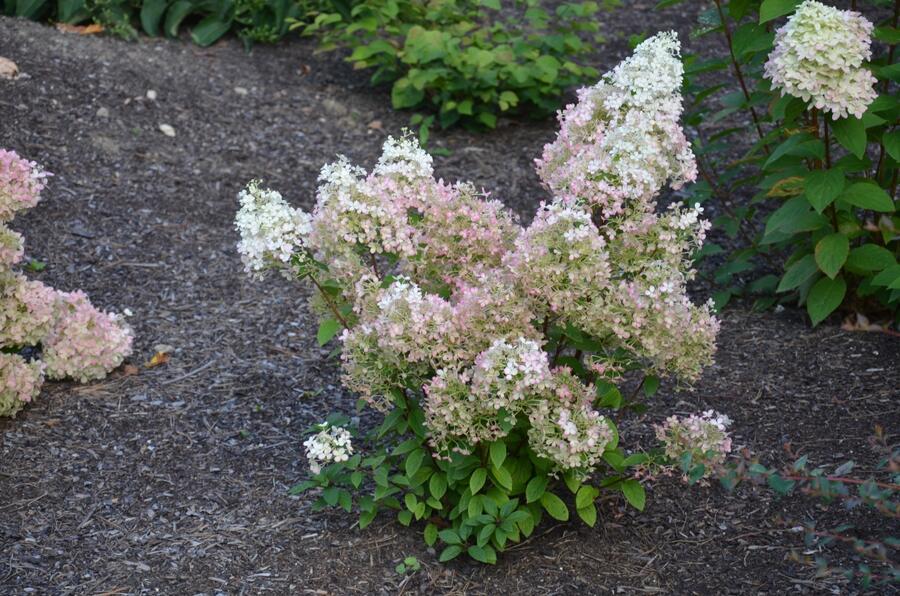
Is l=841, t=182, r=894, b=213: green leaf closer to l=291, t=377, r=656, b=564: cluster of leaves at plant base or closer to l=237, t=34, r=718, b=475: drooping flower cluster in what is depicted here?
l=237, t=34, r=718, b=475: drooping flower cluster

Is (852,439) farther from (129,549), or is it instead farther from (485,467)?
(129,549)

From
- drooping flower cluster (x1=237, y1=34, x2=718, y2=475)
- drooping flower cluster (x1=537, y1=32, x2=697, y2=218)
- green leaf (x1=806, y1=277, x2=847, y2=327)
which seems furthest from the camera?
green leaf (x1=806, y1=277, x2=847, y2=327)

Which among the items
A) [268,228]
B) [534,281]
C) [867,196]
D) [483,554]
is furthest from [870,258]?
[268,228]

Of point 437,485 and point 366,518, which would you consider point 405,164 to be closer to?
point 437,485

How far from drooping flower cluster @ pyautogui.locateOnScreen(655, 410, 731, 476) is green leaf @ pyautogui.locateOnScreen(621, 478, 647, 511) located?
0.39ft

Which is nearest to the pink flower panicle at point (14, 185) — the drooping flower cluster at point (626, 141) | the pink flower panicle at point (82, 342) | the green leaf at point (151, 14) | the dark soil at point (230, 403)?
the pink flower panicle at point (82, 342)

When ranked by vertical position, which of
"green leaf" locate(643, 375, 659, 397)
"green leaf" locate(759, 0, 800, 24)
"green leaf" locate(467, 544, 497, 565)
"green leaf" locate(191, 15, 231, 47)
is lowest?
"green leaf" locate(191, 15, 231, 47)

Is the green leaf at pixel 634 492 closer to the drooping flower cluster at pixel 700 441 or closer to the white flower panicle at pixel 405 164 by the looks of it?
the drooping flower cluster at pixel 700 441

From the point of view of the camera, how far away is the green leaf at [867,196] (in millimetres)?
3373

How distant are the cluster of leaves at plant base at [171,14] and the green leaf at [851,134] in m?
3.86

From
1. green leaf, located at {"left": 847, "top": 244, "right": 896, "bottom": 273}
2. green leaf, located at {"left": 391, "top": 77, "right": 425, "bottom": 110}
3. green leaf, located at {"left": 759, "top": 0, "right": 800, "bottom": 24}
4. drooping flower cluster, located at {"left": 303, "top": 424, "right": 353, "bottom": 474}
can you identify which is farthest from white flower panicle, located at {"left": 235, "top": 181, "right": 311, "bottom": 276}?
green leaf, located at {"left": 391, "top": 77, "right": 425, "bottom": 110}

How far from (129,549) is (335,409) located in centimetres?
88

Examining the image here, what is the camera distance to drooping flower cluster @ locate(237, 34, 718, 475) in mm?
2445

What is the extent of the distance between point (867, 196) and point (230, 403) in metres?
2.14
